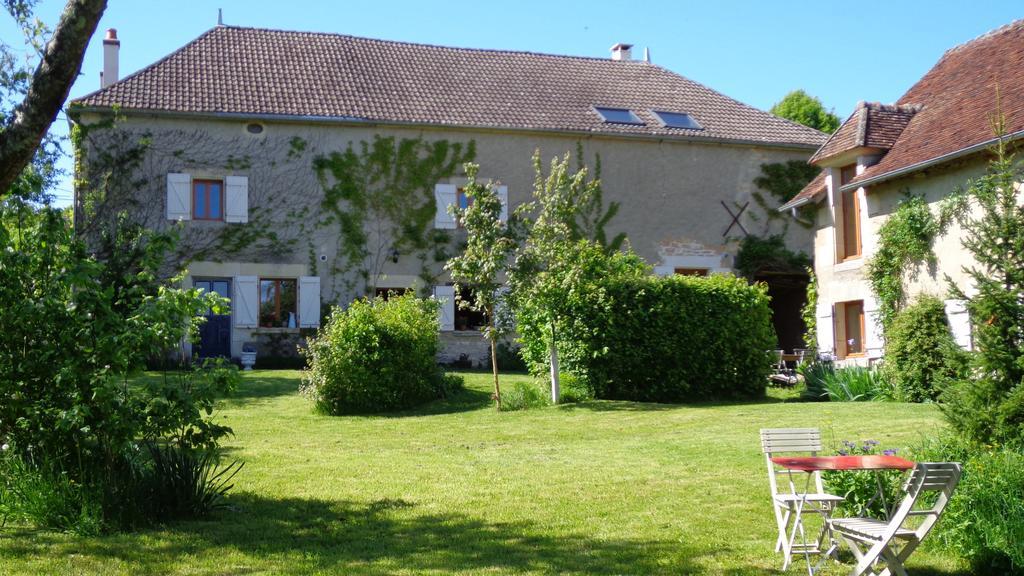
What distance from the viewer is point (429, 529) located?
21.7 feet

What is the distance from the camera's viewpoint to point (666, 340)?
48.3ft

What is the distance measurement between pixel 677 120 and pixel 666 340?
11.1 metres

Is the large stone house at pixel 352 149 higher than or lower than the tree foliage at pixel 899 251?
higher

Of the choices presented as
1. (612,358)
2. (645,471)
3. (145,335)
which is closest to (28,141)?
(145,335)

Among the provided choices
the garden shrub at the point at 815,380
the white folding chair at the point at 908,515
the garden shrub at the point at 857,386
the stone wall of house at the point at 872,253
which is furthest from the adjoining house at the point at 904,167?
the white folding chair at the point at 908,515

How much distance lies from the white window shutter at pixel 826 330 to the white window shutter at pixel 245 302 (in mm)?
11802

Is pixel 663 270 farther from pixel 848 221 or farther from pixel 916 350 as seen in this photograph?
pixel 916 350

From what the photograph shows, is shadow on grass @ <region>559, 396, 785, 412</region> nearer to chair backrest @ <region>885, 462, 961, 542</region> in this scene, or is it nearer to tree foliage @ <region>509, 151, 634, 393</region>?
tree foliage @ <region>509, 151, 634, 393</region>

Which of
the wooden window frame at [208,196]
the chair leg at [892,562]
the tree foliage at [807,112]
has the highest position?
the tree foliage at [807,112]

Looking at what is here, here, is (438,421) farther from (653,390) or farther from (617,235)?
(617,235)

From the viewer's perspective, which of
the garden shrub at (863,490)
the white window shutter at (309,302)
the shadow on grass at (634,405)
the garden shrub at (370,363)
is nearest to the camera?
the garden shrub at (863,490)

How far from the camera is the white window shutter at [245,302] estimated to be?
2116 cm

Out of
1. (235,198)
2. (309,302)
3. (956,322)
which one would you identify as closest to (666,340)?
(956,322)

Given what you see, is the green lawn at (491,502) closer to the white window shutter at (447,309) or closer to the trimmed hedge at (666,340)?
the trimmed hedge at (666,340)
